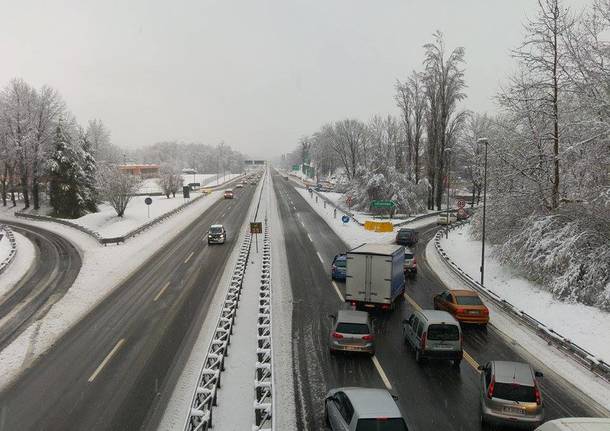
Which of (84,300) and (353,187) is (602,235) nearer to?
(84,300)

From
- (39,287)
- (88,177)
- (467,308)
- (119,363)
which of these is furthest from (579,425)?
(88,177)

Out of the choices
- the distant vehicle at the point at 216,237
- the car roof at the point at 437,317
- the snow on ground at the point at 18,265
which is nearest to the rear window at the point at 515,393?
the car roof at the point at 437,317

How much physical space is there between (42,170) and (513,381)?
63.2 m

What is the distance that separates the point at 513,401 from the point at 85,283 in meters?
23.2

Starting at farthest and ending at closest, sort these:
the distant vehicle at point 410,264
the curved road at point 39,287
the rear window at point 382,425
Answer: the distant vehicle at point 410,264 < the curved road at point 39,287 < the rear window at point 382,425

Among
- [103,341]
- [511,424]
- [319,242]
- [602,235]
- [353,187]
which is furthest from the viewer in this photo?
[353,187]

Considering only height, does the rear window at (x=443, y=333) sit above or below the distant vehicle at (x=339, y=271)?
above

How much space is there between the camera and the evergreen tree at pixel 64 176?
5400 cm

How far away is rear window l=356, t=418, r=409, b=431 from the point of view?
29.0 ft

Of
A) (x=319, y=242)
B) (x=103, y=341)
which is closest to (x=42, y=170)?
(x=319, y=242)

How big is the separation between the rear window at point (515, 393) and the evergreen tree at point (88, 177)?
57.0m

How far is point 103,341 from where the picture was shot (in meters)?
17.0

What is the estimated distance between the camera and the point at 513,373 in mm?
11180

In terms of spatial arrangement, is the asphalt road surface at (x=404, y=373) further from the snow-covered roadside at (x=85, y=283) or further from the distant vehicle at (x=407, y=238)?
the distant vehicle at (x=407, y=238)
